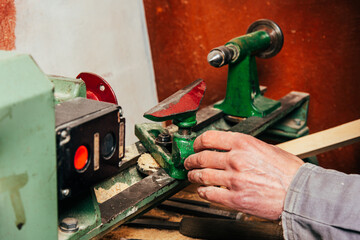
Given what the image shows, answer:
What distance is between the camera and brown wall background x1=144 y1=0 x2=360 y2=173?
1771 millimetres

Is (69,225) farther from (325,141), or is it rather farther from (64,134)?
(325,141)

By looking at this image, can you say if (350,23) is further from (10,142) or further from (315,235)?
(10,142)

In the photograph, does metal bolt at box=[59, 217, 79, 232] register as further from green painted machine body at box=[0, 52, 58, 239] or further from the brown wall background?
the brown wall background

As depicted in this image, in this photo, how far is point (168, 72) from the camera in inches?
93.7

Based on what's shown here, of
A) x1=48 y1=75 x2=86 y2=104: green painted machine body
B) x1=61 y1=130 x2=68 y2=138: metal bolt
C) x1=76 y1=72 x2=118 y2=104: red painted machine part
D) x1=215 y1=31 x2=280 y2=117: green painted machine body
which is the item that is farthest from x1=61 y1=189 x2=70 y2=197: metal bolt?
x1=215 y1=31 x2=280 y2=117: green painted machine body

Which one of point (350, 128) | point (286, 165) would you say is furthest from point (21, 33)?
point (350, 128)

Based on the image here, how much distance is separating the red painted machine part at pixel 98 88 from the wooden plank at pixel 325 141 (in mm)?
697

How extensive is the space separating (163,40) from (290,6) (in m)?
0.81

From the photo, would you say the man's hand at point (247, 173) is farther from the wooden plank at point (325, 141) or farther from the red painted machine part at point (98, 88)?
the wooden plank at point (325, 141)

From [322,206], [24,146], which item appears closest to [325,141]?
[322,206]

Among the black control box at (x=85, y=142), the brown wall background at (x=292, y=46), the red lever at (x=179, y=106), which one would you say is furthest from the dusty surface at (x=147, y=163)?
the brown wall background at (x=292, y=46)

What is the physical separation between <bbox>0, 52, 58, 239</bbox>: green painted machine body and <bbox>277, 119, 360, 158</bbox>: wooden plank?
0.94 metres

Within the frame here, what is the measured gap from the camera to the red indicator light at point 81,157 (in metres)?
0.72

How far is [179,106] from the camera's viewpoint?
41.8 inches
